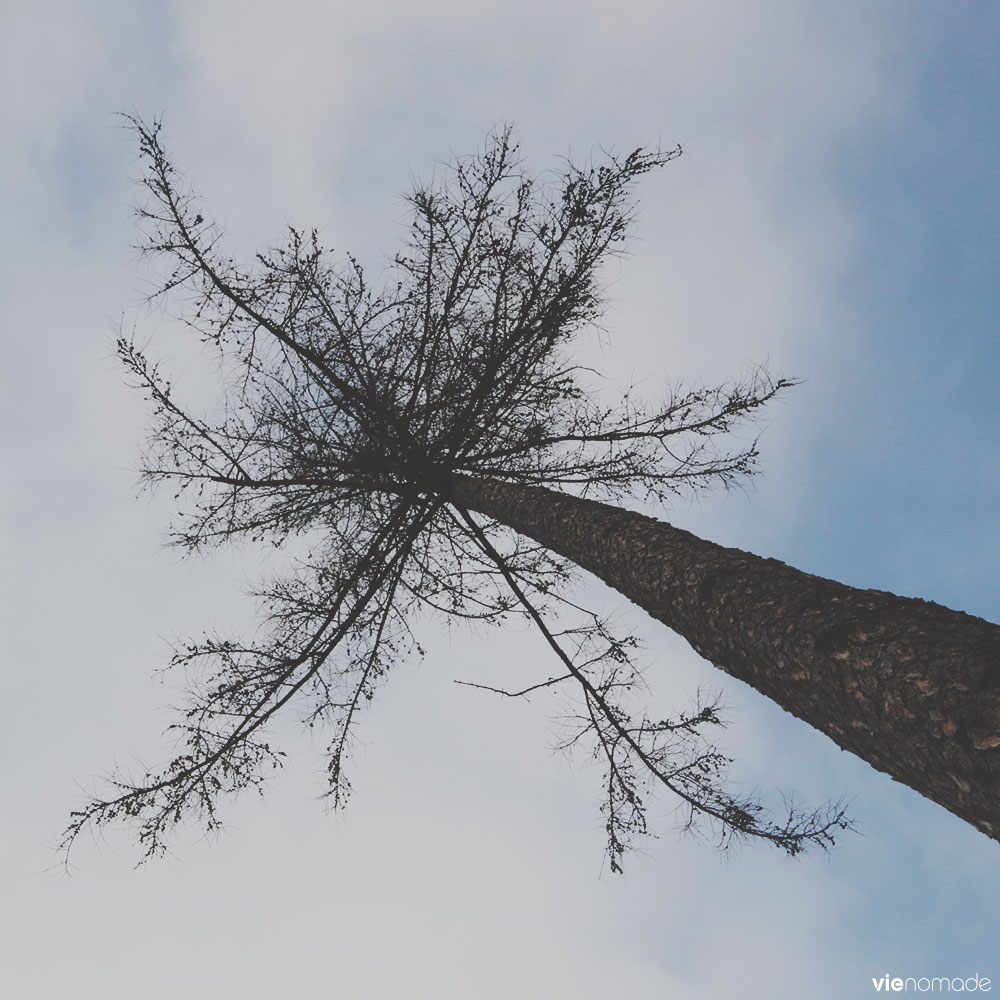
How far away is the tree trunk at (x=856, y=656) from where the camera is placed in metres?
1.24

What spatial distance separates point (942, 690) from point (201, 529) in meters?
4.44

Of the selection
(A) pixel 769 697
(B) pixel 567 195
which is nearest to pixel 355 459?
(B) pixel 567 195

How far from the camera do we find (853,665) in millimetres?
1503

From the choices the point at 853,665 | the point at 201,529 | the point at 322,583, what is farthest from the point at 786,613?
the point at 201,529

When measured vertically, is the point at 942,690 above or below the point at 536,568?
below

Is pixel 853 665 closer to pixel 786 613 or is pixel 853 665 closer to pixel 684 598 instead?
pixel 786 613

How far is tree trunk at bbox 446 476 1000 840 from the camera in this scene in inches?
48.8

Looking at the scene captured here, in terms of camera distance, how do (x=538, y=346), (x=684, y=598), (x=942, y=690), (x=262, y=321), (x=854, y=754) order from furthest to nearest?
(x=538, y=346), (x=262, y=321), (x=684, y=598), (x=854, y=754), (x=942, y=690)

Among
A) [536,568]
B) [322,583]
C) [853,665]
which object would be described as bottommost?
[853,665]

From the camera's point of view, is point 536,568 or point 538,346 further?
point 536,568

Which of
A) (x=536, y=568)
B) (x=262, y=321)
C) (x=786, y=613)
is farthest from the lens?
(x=536, y=568)

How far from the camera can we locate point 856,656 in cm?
150

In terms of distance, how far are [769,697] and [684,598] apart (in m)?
0.46

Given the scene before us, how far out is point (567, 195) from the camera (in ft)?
13.0
